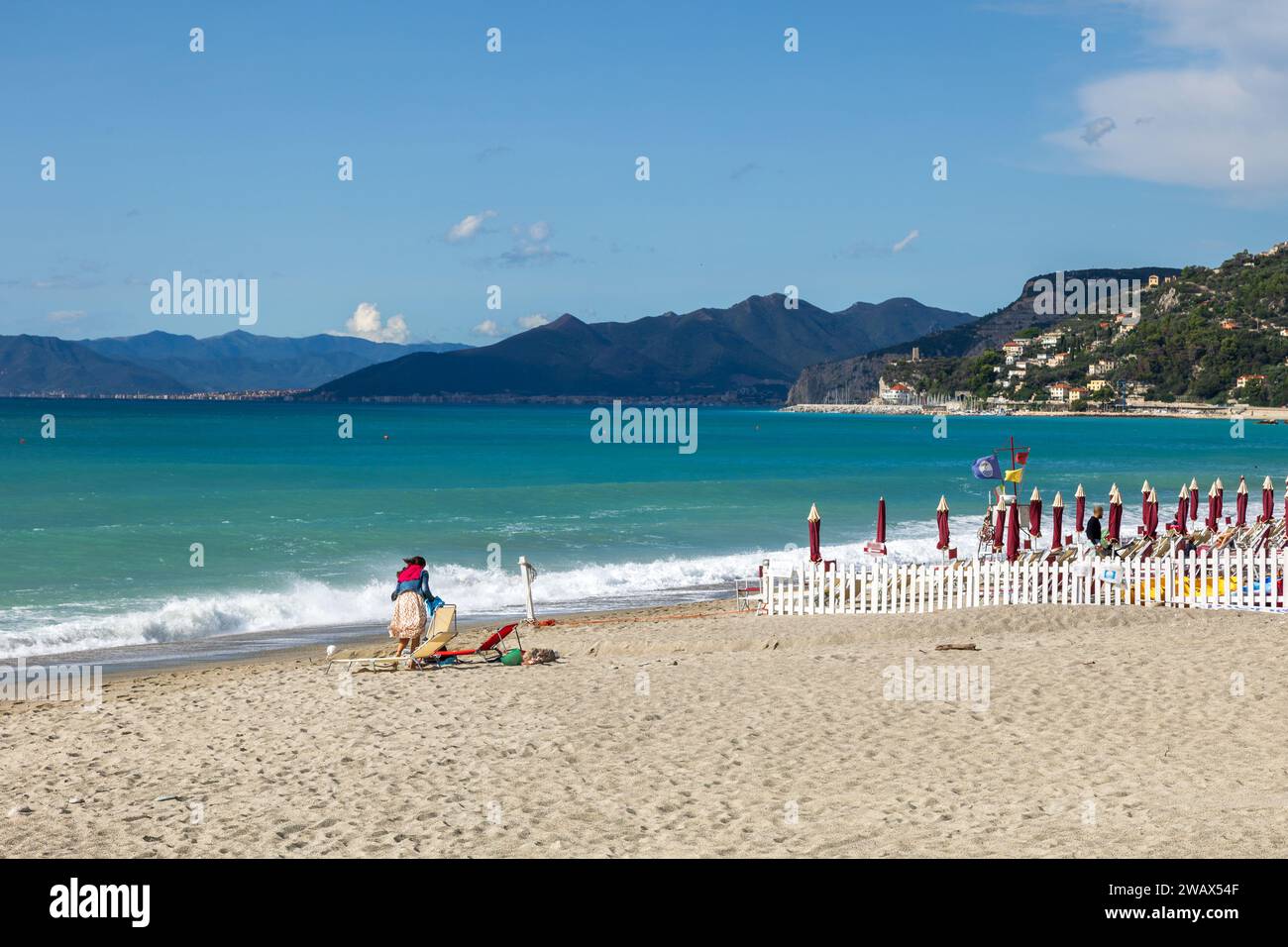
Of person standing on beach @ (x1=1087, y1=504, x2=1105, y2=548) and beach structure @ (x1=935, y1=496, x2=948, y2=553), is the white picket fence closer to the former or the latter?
beach structure @ (x1=935, y1=496, x2=948, y2=553)

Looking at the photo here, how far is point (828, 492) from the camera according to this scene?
5825 centimetres

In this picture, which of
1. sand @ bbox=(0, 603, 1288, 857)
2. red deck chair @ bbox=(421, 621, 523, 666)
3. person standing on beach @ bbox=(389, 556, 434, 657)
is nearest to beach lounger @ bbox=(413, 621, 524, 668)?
red deck chair @ bbox=(421, 621, 523, 666)

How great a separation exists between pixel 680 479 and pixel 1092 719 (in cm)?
5457

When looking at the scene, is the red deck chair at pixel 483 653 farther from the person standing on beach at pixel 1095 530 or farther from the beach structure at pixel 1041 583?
the person standing on beach at pixel 1095 530

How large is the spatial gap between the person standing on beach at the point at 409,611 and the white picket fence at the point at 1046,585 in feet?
22.5

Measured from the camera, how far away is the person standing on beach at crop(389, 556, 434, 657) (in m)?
15.2

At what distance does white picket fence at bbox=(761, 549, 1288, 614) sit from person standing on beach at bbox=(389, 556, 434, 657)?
6.84 metres

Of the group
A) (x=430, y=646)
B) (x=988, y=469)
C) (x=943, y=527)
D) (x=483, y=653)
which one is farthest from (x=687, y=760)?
(x=988, y=469)

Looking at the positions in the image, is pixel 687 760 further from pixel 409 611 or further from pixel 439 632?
pixel 409 611

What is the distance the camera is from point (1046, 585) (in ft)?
64.8

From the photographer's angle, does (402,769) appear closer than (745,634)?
Yes

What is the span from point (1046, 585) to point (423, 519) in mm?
28358
